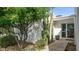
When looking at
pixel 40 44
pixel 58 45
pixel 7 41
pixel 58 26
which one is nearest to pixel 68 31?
pixel 58 26

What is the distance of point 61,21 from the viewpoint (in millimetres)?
15578

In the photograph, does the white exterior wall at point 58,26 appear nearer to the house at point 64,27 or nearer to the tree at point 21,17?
the house at point 64,27

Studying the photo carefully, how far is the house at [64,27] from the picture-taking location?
1559 cm

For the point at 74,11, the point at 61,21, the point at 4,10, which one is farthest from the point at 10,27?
the point at 74,11

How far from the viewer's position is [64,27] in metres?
15.7

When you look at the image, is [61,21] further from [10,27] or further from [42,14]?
[10,27]

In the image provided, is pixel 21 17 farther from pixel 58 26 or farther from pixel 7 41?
pixel 58 26

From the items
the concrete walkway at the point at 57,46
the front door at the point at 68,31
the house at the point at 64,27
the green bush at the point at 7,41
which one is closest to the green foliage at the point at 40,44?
the concrete walkway at the point at 57,46

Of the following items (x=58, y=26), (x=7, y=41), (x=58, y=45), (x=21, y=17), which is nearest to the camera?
(x=58, y=26)
